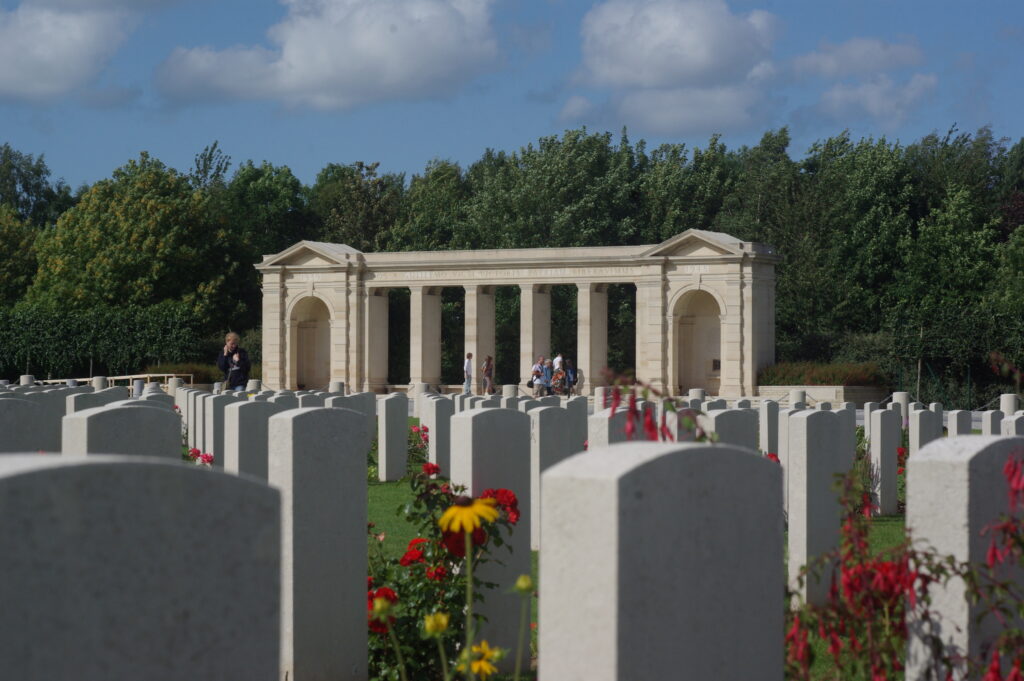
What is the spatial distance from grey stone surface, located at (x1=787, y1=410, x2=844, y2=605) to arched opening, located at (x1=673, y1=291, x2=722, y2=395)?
34.4m

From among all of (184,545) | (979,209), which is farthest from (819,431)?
(979,209)

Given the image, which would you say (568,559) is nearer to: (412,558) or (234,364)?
(412,558)

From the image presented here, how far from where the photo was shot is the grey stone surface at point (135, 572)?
2.51 meters

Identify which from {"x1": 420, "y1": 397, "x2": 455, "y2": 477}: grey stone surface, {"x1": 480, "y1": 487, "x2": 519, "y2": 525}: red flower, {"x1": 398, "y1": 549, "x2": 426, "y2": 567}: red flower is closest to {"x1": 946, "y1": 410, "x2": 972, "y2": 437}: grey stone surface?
{"x1": 420, "y1": 397, "x2": 455, "y2": 477}: grey stone surface

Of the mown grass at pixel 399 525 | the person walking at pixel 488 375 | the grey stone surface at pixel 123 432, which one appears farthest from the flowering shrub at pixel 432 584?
the person walking at pixel 488 375

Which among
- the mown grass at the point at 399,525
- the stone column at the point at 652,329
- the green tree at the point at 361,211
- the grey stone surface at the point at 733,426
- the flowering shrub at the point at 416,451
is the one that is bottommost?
the mown grass at the point at 399,525

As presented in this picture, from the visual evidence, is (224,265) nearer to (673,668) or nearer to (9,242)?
(9,242)

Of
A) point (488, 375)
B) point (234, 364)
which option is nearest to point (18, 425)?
point (234, 364)

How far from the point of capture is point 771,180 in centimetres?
5700

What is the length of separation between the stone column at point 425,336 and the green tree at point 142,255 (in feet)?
35.8

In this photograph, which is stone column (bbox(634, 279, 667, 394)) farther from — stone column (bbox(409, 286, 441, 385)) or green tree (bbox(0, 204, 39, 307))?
green tree (bbox(0, 204, 39, 307))

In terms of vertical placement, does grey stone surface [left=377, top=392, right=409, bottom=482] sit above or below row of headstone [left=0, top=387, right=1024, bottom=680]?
below

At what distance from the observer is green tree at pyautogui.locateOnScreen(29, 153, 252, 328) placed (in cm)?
5381

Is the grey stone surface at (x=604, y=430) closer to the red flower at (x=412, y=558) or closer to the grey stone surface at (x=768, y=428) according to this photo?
the red flower at (x=412, y=558)
